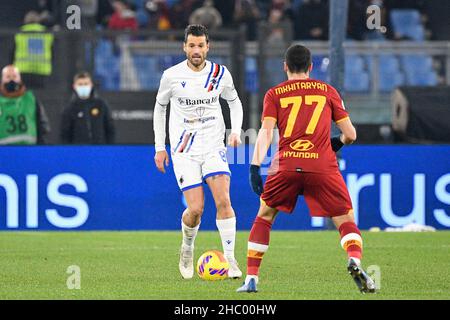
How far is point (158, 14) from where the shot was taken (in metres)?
24.0

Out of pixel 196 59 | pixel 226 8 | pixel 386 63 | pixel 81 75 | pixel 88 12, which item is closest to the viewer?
pixel 196 59

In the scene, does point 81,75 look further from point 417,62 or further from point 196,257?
point 417,62

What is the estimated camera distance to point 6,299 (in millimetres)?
10078

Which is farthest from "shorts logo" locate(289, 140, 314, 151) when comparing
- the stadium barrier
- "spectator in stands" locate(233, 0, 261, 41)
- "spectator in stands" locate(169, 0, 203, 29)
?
"spectator in stands" locate(169, 0, 203, 29)

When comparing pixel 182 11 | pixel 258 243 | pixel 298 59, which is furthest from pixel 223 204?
pixel 182 11

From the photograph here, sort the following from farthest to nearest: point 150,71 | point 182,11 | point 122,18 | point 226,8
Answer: point 226,8
point 182,11
point 122,18
point 150,71

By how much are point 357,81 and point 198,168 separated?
34.2 ft

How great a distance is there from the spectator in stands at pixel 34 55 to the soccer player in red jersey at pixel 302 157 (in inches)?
361

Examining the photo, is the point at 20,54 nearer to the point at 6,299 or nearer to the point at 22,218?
the point at 22,218

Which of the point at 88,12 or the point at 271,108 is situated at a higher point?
the point at 88,12

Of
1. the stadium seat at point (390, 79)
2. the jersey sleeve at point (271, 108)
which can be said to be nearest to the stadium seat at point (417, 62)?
the stadium seat at point (390, 79)

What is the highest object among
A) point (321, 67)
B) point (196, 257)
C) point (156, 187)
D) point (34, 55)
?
point (34, 55)

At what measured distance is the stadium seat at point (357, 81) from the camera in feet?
71.1
